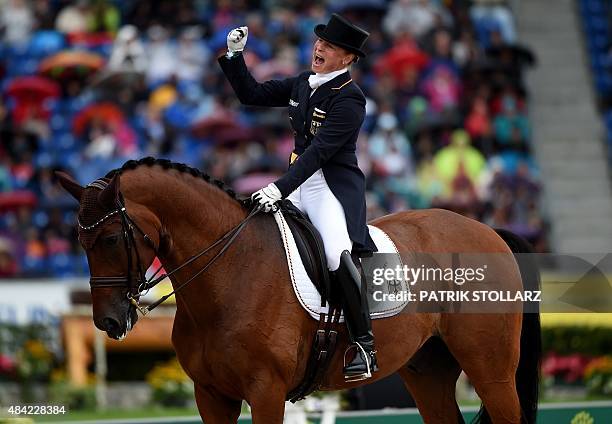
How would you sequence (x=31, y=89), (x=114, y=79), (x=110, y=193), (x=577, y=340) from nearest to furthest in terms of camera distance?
(x=110, y=193) < (x=577, y=340) < (x=31, y=89) < (x=114, y=79)

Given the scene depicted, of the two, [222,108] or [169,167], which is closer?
[169,167]

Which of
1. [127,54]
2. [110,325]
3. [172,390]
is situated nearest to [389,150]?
[127,54]

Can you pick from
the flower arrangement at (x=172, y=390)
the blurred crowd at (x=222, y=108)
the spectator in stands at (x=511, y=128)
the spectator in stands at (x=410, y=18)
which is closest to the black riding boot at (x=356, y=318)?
the flower arrangement at (x=172, y=390)

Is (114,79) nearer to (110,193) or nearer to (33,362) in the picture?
(33,362)

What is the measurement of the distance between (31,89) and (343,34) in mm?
9084

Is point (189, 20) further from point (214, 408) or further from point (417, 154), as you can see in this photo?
point (214, 408)

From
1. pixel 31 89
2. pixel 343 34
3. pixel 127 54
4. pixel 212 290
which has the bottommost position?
pixel 212 290

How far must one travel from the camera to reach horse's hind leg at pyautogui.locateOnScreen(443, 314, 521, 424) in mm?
6492

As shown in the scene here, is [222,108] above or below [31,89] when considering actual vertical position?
below

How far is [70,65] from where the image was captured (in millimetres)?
14648

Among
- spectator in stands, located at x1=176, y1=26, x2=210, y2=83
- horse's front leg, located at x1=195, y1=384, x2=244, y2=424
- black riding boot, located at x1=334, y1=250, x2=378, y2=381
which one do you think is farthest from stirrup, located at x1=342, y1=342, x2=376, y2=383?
spectator in stands, located at x1=176, y1=26, x2=210, y2=83

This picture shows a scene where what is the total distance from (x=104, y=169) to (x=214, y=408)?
7.96 m

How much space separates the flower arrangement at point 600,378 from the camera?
11281mm

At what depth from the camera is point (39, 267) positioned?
12.5 meters
